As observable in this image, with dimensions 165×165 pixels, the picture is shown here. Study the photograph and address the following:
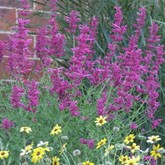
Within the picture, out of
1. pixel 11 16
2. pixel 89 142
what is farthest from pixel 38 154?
pixel 11 16

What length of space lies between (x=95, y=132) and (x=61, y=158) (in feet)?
0.66

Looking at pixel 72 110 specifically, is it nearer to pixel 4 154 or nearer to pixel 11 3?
pixel 4 154

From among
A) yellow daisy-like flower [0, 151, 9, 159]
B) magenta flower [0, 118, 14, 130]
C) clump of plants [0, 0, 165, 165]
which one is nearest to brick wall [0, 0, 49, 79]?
clump of plants [0, 0, 165, 165]

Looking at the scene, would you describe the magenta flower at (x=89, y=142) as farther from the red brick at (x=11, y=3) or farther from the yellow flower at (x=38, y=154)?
the red brick at (x=11, y=3)

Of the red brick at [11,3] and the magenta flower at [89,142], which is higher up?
the red brick at [11,3]

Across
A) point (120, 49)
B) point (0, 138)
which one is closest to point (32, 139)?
point (0, 138)

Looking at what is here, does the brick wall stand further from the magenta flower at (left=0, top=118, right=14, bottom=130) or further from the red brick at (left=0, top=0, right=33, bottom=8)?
the magenta flower at (left=0, top=118, right=14, bottom=130)

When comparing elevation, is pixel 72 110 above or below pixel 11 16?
Answer: below

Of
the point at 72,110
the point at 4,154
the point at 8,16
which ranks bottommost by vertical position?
the point at 4,154

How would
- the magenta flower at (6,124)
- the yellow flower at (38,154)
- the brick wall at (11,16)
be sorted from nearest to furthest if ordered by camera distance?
the yellow flower at (38,154) < the magenta flower at (6,124) < the brick wall at (11,16)

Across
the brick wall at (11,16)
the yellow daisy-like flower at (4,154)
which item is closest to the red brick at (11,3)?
the brick wall at (11,16)

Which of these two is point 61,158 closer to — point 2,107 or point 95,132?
point 95,132

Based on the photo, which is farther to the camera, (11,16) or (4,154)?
(11,16)

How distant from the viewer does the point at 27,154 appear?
88.6 inches
